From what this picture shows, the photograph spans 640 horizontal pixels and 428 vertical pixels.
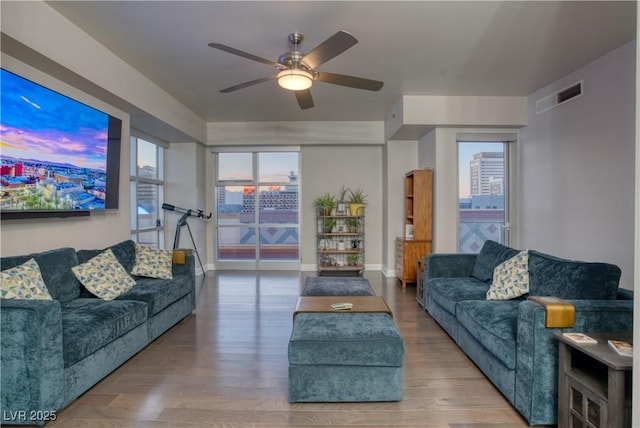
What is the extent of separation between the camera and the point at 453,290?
10.8 ft

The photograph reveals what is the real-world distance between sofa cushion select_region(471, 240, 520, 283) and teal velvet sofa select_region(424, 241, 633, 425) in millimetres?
14

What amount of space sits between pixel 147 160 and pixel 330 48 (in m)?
4.33

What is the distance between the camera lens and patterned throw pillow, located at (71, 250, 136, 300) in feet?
9.51

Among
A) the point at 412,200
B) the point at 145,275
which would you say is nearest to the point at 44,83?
the point at 145,275

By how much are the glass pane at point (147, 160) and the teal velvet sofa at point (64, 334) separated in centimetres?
259

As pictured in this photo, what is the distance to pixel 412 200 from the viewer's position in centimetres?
555

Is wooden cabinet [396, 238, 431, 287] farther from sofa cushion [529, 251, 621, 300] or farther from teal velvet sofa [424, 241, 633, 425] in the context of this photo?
sofa cushion [529, 251, 621, 300]

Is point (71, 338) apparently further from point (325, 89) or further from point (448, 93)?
point (448, 93)

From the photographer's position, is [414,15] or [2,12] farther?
[414,15]

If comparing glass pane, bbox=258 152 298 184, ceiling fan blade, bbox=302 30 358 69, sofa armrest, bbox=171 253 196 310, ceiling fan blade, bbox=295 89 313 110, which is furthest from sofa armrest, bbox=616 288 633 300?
glass pane, bbox=258 152 298 184

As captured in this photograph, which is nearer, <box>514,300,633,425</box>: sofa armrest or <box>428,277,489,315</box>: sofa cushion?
<box>514,300,633,425</box>: sofa armrest

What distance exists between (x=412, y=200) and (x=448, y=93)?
1.73 metres

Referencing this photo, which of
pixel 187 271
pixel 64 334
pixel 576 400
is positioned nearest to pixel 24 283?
pixel 64 334

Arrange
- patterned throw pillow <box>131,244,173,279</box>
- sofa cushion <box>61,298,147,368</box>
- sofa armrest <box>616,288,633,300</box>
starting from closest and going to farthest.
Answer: sofa cushion <box>61,298,147,368</box>, sofa armrest <box>616,288,633,300</box>, patterned throw pillow <box>131,244,173,279</box>
